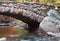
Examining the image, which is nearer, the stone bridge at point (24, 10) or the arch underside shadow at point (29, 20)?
the stone bridge at point (24, 10)

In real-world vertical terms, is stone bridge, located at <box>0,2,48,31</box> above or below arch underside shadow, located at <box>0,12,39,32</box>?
above

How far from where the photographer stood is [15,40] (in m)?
14.9

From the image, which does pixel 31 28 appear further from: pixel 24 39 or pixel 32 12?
pixel 24 39

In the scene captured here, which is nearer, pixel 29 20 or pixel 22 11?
pixel 22 11

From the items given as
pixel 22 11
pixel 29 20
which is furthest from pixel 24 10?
pixel 29 20

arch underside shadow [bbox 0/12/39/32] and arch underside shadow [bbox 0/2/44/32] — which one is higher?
arch underside shadow [bbox 0/2/44/32]

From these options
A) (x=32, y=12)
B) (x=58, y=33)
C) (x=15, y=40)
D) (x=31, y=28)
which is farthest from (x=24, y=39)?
(x=31, y=28)

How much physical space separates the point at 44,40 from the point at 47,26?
2.41 meters

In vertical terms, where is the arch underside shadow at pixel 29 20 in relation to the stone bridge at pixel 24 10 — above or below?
below

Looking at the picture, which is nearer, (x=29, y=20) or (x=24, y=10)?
(x=24, y=10)

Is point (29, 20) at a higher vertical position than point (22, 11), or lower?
lower

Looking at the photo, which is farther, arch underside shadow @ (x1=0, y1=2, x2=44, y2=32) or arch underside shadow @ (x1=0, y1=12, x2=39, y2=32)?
arch underside shadow @ (x1=0, y1=12, x2=39, y2=32)

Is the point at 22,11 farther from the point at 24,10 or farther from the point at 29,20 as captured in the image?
the point at 29,20

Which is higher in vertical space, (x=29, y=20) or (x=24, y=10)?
(x=24, y=10)
